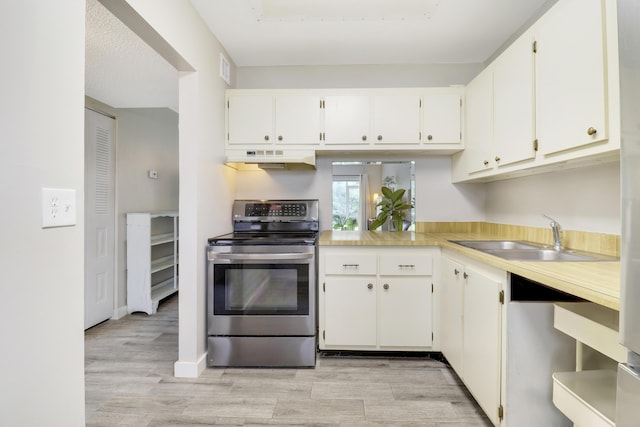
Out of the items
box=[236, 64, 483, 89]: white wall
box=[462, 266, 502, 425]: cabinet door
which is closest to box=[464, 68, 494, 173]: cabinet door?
box=[236, 64, 483, 89]: white wall

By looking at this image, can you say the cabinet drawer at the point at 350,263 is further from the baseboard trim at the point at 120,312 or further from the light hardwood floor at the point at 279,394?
the baseboard trim at the point at 120,312

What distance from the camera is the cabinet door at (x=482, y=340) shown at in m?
A: 1.52

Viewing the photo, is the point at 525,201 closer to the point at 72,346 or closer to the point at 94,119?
the point at 72,346

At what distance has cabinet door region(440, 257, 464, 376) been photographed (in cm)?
198

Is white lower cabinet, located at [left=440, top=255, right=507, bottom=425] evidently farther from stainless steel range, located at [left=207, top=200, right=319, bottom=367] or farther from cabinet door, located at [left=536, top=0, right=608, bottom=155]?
stainless steel range, located at [left=207, top=200, right=319, bottom=367]

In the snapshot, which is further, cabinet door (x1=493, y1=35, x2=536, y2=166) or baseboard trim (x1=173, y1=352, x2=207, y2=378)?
baseboard trim (x1=173, y1=352, x2=207, y2=378)

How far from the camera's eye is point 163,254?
412 cm

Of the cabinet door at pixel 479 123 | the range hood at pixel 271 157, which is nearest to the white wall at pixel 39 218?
the range hood at pixel 271 157

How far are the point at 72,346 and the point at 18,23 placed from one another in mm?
955

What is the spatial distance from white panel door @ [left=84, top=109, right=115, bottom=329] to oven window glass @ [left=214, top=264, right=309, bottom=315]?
167 cm

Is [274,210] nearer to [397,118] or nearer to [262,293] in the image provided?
[262,293]

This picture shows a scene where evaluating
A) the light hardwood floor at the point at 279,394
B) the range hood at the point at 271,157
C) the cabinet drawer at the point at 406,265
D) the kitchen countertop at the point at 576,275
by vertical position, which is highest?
the range hood at the point at 271,157

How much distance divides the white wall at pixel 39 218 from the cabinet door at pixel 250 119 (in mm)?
1580

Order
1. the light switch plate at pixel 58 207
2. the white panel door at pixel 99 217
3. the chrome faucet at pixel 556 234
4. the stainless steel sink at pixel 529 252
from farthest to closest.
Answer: the white panel door at pixel 99 217 → the chrome faucet at pixel 556 234 → the stainless steel sink at pixel 529 252 → the light switch plate at pixel 58 207
